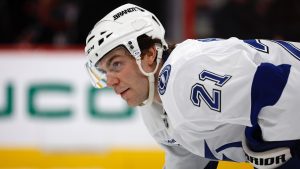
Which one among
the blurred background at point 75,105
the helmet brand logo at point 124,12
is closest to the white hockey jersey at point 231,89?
the helmet brand logo at point 124,12

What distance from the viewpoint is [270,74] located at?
210cm

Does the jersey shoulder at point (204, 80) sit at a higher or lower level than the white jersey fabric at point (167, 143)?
higher

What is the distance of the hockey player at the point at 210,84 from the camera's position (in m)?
2.10

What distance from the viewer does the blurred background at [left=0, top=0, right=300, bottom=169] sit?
416 centimetres

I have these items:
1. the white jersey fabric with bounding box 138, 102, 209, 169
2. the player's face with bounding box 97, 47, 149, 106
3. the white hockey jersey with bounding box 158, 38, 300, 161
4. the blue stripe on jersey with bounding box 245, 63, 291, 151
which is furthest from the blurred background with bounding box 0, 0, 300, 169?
the blue stripe on jersey with bounding box 245, 63, 291, 151

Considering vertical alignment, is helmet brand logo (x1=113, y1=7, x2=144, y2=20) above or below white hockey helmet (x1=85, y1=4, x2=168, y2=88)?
above

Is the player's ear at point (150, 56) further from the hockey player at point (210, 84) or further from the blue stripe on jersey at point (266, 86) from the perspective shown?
the blue stripe on jersey at point (266, 86)

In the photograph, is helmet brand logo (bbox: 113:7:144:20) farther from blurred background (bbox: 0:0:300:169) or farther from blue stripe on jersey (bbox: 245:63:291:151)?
blurred background (bbox: 0:0:300:169)

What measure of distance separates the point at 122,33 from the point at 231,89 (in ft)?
1.58

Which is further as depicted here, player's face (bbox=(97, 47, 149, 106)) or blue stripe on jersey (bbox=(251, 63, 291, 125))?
player's face (bbox=(97, 47, 149, 106))

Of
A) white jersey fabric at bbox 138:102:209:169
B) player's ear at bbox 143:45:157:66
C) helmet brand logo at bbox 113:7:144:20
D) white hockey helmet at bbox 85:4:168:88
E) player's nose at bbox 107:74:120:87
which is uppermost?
helmet brand logo at bbox 113:7:144:20

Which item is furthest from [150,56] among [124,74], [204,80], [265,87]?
[265,87]

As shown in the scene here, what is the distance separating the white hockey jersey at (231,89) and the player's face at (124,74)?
0.56 feet

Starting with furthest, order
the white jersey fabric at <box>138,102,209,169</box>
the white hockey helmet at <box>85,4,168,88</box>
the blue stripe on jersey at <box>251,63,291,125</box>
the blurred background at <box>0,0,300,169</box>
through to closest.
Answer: the blurred background at <box>0,0,300,169</box>
the white jersey fabric at <box>138,102,209,169</box>
the white hockey helmet at <box>85,4,168,88</box>
the blue stripe on jersey at <box>251,63,291,125</box>
